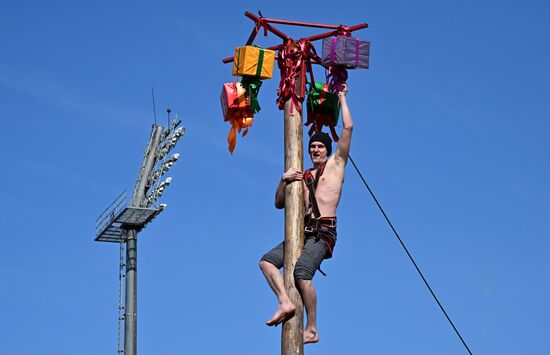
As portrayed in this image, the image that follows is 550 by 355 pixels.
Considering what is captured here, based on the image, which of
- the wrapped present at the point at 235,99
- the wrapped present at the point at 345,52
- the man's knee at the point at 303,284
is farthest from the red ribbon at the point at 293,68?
the man's knee at the point at 303,284

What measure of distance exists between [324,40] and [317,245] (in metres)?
1.83

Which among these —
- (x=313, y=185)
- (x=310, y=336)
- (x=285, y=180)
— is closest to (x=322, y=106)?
(x=313, y=185)

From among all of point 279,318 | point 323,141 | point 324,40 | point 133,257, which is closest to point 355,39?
point 324,40

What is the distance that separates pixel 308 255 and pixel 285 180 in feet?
2.22

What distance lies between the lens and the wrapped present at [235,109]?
10211mm

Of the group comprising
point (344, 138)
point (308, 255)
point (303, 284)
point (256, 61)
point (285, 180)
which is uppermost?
point (256, 61)

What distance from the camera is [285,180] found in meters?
9.39

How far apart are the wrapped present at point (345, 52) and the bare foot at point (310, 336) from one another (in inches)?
91.2

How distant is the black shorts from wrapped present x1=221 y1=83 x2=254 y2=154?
1.31 meters

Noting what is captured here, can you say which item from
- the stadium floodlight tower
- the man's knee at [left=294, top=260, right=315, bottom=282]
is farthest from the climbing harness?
the stadium floodlight tower

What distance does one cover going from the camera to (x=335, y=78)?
9898mm

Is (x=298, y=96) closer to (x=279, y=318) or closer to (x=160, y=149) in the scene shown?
(x=279, y=318)

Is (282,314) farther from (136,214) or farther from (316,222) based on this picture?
(136,214)

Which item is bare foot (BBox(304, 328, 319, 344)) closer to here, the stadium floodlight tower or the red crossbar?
the red crossbar
